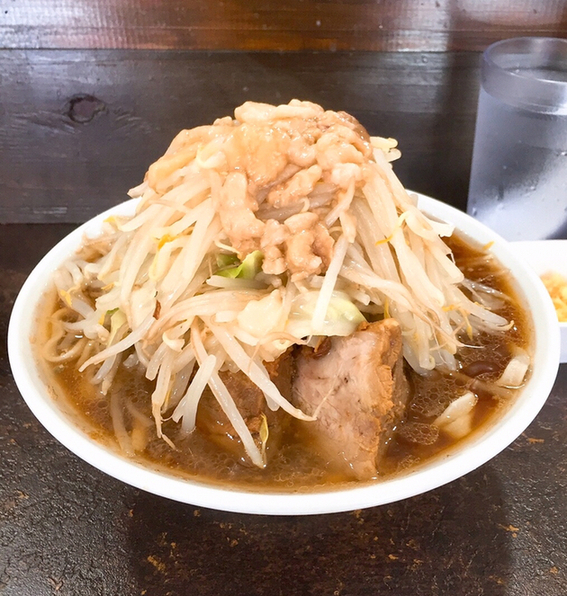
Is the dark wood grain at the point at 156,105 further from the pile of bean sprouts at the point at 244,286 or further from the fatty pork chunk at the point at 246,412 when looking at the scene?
the fatty pork chunk at the point at 246,412

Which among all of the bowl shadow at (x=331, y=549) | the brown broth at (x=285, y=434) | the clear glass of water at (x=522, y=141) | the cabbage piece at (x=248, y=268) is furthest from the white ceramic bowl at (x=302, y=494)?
the clear glass of water at (x=522, y=141)

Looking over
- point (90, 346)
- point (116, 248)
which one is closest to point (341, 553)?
point (90, 346)

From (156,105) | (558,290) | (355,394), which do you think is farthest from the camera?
(156,105)

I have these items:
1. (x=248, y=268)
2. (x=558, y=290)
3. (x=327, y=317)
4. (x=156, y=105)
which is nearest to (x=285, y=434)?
(x=327, y=317)

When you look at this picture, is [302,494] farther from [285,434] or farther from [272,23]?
[272,23]

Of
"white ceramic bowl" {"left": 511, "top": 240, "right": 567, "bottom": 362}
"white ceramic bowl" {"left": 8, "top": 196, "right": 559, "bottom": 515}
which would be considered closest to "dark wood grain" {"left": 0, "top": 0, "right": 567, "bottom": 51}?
"white ceramic bowl" {"left": 511, "top": 240, "right": 567, "bottom": 362}

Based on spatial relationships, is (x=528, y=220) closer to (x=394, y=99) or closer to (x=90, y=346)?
(x=394, y=99)

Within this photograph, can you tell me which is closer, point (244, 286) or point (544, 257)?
point (244, 286)
